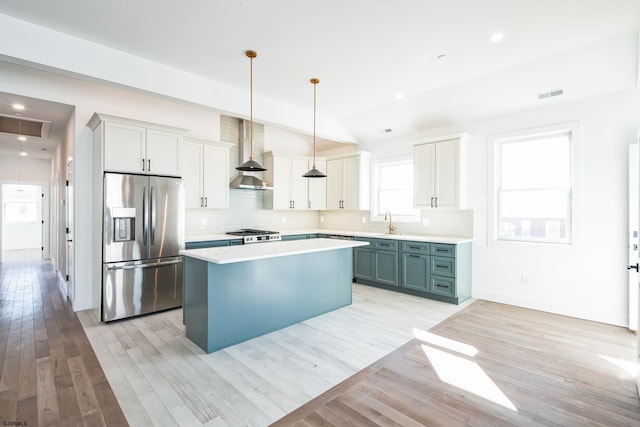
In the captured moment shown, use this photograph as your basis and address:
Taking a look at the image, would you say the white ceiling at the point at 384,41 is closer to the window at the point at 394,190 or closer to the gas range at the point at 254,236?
the window at the point at 394,190

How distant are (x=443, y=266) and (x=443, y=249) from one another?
0.25m

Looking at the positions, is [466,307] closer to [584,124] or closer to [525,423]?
[525,423]

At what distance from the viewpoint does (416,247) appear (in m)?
4.83

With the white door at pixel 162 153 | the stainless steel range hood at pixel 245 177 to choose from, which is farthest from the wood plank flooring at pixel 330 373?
the stainless steel range hood at pixel 245 177

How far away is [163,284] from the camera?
408 cm

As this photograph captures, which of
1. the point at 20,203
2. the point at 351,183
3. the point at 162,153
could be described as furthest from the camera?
the point at 20,203

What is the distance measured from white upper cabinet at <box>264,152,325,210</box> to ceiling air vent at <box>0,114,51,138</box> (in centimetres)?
367

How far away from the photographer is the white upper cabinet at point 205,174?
4.77 meters

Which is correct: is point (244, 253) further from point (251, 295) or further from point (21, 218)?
point (21, 218)

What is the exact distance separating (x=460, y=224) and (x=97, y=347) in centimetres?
501

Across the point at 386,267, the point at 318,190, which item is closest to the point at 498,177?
the point at 386,267

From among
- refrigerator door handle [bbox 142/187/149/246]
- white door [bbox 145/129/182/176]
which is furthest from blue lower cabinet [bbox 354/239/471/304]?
refrigerator door handle [bbox 142/187/149/246]

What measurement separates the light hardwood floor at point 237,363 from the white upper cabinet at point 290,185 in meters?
2.66

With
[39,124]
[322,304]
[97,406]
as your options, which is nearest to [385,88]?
[322,304]
